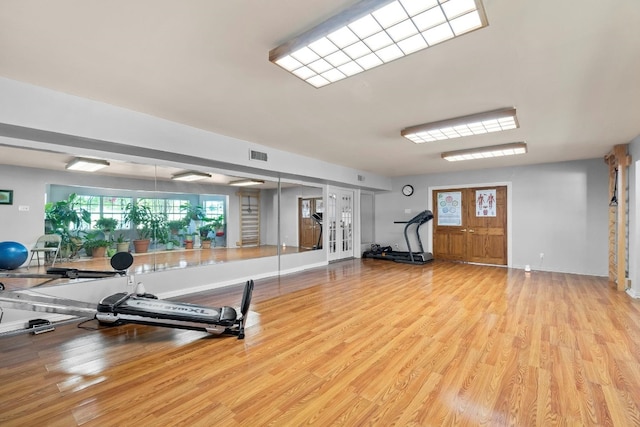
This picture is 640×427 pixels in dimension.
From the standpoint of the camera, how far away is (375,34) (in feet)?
6.57

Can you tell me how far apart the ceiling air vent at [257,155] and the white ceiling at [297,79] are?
57 centimetres

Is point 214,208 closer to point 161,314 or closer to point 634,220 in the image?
point 161,314

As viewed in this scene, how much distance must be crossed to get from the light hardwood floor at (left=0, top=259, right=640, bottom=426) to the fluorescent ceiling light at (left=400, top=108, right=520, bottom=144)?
2.42 meters

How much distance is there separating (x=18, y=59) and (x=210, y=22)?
1.83 metres

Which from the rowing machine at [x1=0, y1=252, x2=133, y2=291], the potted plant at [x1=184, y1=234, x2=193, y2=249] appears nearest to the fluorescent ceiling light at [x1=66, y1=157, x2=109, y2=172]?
the rowing machine at [x1=0, y1=252, x2=133, y2=291]

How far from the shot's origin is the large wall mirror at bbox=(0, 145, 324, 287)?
343 centimetres

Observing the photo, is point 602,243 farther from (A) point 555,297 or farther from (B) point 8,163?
(B) point 8,163

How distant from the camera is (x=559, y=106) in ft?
11.1

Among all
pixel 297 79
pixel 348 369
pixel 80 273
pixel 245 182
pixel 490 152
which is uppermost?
pixel 297 79

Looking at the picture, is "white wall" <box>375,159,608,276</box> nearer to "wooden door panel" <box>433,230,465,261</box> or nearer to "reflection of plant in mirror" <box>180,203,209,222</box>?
"wooden door panel" <box>433,230,465,261</box>

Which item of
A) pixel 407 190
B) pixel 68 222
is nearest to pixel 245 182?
pixel 68 222

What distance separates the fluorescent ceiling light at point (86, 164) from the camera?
11.8 feet

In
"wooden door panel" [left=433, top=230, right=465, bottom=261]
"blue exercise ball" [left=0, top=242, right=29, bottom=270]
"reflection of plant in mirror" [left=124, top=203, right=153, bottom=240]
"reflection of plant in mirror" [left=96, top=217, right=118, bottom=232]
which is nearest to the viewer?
"blue exercise ball" [left=0, top=242, right=29, bottom=270]

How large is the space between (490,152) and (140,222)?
605 cm
